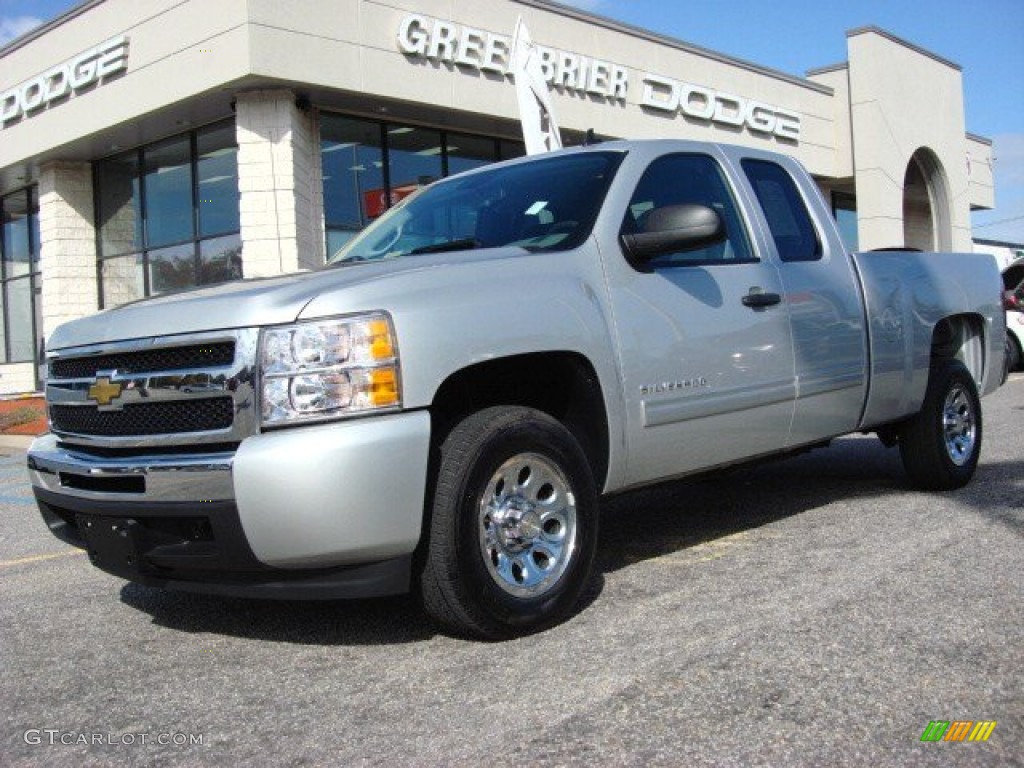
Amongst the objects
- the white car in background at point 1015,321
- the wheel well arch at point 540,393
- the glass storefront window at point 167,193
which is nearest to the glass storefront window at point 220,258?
the glass storefront window at point 167,193

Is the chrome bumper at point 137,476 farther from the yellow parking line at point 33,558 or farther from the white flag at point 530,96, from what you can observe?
the white flag at point 530,96

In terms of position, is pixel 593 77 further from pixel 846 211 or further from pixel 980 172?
pixel 980 172

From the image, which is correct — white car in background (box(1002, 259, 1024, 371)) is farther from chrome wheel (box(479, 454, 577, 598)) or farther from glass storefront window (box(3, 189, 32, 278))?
glass storefront window (box(3, 189, 32, 278))

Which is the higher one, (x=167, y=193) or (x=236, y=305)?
(x=167, y=193)

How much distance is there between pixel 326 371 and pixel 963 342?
470 centimetres

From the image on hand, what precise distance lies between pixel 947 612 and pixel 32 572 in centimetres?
433

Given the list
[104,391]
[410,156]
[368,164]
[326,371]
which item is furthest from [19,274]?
[326,371]

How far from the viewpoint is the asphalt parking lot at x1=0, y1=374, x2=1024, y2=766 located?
104 inches

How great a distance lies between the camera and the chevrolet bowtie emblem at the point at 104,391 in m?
3.54

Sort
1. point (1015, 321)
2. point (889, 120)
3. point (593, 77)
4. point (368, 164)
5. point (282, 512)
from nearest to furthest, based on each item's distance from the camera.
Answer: point (282, 512), point (1015, 321), point (368, 164), point (593, 77), point (889, 120)

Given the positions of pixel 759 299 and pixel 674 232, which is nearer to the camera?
pixel 674 232

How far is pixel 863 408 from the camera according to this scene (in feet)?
17.5

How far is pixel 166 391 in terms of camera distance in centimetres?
336

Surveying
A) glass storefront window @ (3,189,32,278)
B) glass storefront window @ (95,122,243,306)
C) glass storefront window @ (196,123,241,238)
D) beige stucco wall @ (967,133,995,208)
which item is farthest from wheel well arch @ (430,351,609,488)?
beige stucco wall @ (967,133,995,208)
